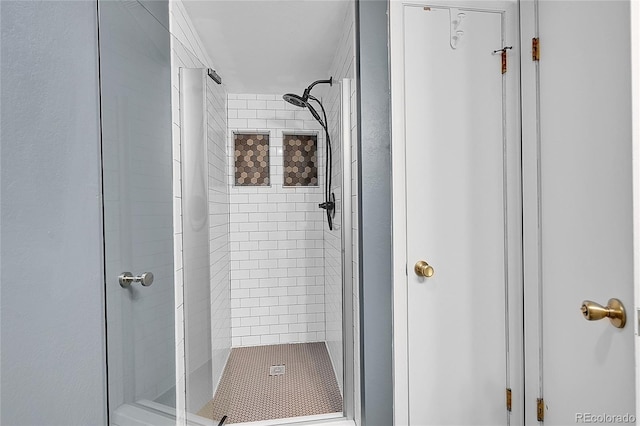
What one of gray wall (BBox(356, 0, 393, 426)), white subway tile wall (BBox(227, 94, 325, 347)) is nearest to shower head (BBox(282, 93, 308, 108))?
gray wall (BBox(356, 0, 393, 426))

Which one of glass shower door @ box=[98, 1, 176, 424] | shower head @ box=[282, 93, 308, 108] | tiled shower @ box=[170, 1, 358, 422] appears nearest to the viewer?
glass shower door @ box=[98, 1, 176, 424]

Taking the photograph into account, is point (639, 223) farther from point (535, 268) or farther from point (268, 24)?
point (268, 24)

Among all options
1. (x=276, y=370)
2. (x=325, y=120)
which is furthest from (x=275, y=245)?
(x=325, y=120)

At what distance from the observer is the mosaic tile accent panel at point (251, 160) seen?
278cm

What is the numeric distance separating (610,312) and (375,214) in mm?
796

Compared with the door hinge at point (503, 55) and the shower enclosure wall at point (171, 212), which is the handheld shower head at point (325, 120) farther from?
the door hinge at point (503, 55)

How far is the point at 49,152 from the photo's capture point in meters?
0.82

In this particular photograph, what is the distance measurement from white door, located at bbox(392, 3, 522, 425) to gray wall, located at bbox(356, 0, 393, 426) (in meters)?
0.09

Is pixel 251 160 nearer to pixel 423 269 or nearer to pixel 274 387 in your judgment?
pixel 274 387

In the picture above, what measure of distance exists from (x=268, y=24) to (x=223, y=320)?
72.8 inches

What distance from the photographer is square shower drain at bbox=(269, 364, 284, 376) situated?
7.25 feet

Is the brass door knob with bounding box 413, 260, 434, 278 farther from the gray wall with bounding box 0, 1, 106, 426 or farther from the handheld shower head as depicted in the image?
the gray wall with bounding box 0, 1, 106, 426

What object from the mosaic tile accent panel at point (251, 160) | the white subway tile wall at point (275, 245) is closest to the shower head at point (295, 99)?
the white subway tile wall at point (275, 245)

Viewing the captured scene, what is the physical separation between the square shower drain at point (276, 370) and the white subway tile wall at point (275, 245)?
1.55 ft
